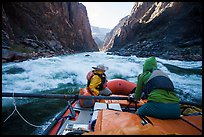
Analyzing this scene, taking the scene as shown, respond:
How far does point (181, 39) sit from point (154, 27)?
33.2 feet

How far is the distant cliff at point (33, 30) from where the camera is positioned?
18.6 m

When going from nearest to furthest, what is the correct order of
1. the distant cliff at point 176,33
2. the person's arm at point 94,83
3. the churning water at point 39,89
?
the person's arm at point 94,83 < the churning water at point 39,89 < the distant cliff at point 176,33

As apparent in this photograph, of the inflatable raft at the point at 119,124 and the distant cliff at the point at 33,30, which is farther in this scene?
the distant cliff at the point at 33,30

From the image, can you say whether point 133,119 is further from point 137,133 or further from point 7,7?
point 7,7

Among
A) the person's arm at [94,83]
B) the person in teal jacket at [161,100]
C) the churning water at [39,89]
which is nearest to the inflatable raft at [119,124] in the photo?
the person in teal jacket at [161,100]

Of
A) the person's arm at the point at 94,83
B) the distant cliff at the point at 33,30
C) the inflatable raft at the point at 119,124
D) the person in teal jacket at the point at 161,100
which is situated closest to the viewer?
the inflatable raft at the point at 119,124

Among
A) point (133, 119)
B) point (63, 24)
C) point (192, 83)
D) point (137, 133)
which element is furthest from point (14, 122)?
point (63, 24)

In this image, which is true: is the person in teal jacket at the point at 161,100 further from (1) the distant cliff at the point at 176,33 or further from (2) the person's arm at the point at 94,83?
(1) the distant cliff at the point at 176,33

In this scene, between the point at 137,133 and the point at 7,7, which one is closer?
the point at 137,133

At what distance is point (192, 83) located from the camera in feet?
31.7

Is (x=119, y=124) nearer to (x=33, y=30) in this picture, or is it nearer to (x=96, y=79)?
(x=96, y=79)

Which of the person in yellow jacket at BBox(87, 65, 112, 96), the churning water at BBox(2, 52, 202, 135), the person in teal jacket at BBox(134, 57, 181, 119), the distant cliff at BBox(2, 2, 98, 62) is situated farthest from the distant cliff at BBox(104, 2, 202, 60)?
the person in teal jacket at BBox(134, 57, 181, 119)

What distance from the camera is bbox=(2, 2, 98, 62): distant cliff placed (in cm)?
1863

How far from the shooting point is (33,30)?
91.0 feet
